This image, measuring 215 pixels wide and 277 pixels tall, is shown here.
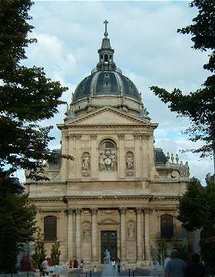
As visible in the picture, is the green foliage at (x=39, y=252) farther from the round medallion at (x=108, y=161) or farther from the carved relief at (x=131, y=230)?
the round medallion at (x=108, y=161)

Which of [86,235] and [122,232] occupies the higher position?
[122,232]

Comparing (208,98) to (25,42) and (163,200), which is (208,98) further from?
(163,200)

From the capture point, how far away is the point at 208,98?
62.0 ft

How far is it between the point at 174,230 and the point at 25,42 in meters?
52.4

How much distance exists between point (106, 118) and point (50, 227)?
12906mm

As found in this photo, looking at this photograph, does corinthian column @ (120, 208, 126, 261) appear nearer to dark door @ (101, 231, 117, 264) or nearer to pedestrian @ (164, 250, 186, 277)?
dark door @ (101, 231, 117, 264)

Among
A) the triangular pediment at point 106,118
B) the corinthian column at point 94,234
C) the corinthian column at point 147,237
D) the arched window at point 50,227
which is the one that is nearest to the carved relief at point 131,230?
the corinthian column at point 147,237

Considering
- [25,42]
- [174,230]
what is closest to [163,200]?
[174,230]

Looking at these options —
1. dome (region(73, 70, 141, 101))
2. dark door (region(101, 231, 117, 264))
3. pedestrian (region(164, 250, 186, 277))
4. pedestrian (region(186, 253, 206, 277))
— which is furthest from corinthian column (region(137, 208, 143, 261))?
pedestrian (region(186, 253, 206, 277))

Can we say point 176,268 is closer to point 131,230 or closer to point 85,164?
point 131,230

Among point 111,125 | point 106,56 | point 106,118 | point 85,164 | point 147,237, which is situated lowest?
point 147,237

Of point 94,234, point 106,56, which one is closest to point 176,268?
point 94,234

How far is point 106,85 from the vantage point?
80625 millimetres

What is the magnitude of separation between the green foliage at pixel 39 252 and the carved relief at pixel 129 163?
11368 millimetres
